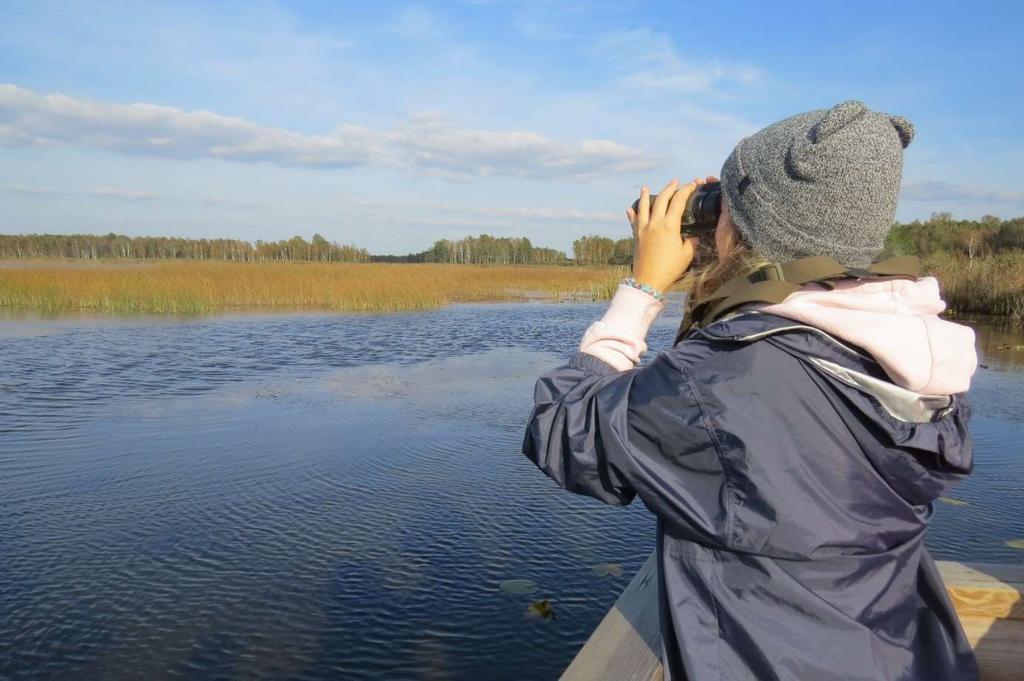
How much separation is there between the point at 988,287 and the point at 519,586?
1857 cm

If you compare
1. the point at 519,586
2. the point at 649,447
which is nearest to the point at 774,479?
the point at 649,447

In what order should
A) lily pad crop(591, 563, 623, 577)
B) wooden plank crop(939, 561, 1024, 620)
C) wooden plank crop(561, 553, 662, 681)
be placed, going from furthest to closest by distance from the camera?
lily pad crop(591, 563, 623, 577) → wooden plank crop(939, 561, 1024, 620) → wooden plank crop(561, 553, 662, 681)

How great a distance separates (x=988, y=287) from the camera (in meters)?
18.5

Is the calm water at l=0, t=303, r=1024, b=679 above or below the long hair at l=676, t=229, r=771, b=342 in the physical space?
below

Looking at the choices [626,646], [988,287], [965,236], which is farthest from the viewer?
[965,236]

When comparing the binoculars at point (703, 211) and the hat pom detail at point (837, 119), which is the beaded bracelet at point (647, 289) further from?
the hat pom detail at point (837, 119)

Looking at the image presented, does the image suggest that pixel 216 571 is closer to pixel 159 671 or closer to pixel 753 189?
pixel 159 671

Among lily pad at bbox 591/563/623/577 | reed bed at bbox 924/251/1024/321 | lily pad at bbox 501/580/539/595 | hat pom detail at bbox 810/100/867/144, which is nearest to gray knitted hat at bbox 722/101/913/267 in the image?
hat pom detail at bbox 810/100/867/144

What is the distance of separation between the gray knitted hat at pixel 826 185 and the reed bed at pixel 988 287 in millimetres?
18309

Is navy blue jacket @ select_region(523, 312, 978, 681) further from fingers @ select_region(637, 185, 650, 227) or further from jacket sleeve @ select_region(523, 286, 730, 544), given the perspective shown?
fingers @ select_region(637, 185, 650, 227)

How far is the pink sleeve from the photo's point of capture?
135cm

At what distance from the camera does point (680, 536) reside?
122cm

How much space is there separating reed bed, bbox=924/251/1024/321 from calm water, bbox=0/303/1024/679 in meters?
10.3

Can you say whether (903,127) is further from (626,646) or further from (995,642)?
(995,642)
